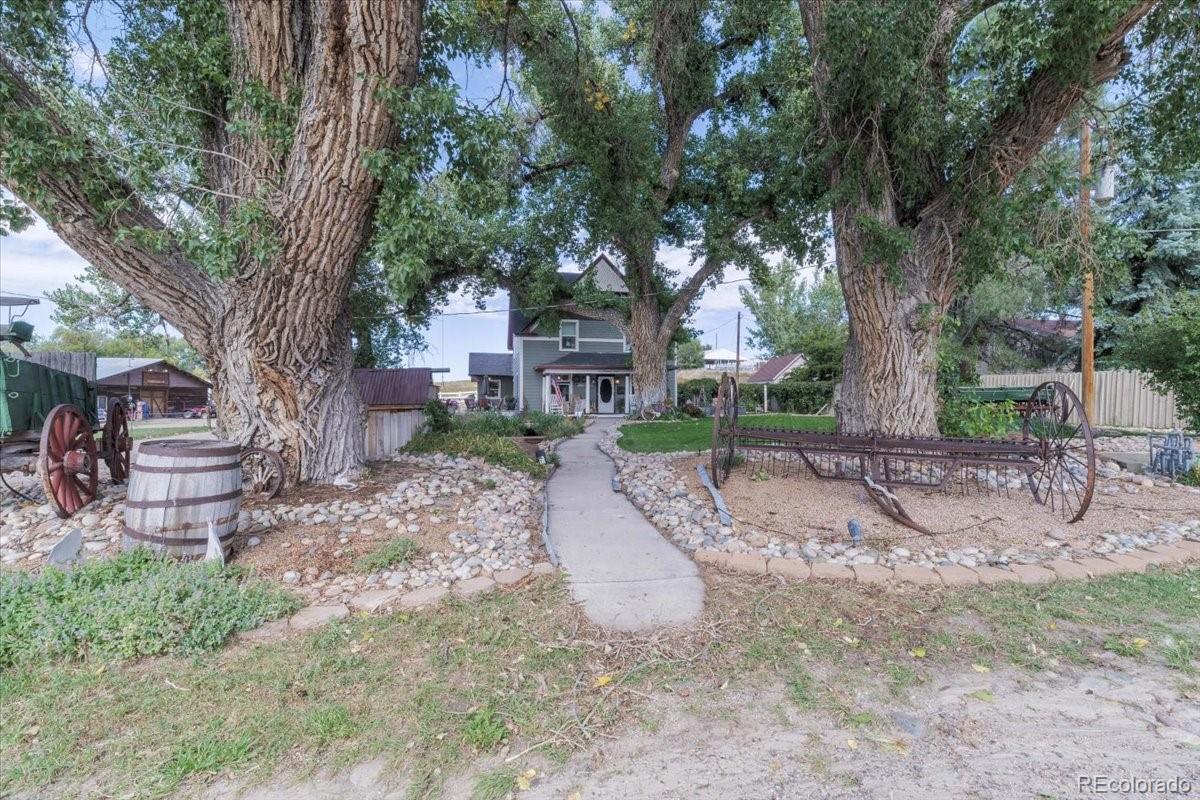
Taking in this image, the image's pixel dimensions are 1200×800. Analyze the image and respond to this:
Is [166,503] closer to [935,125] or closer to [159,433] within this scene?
[935,125]

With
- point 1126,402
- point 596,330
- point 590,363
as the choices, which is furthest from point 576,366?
point 1126,402

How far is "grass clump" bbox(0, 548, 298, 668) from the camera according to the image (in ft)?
8.51

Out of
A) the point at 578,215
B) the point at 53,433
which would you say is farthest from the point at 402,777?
the point at 578,215

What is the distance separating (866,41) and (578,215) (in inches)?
408

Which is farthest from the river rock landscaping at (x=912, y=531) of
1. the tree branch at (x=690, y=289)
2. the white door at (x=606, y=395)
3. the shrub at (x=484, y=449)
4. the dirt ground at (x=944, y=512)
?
the white door at (x=606, y=395)

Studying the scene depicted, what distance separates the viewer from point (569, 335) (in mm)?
23750

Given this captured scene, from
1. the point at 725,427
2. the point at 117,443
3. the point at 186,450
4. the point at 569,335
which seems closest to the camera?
the point at 186,450

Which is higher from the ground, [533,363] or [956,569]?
[533,363]

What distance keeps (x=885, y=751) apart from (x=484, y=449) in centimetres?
648

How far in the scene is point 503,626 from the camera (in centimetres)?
296

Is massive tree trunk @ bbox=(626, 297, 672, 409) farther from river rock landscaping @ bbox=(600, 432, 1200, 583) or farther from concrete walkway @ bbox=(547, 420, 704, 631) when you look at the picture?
river rock landscaping @ bbox=(600, 432, 1200, 583)

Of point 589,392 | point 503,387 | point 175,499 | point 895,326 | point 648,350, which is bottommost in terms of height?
point 175,499

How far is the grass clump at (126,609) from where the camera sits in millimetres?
2594

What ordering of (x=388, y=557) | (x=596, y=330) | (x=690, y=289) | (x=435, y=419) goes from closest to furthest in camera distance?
(x=388, y=557) → (x=435, y=419) → (x=690, y=289) → (x=596, y=330)
